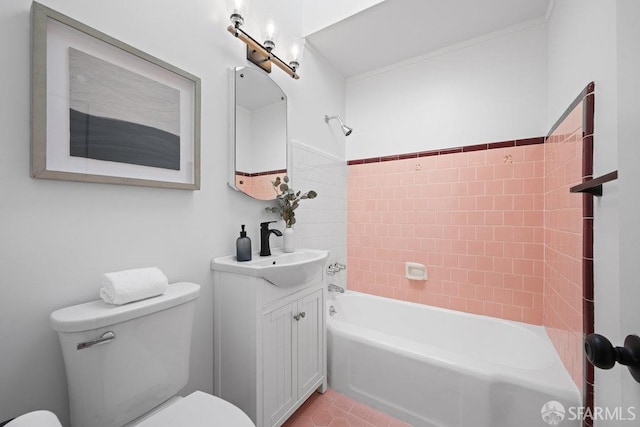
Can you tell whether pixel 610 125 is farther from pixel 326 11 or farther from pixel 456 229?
pixel 326 11

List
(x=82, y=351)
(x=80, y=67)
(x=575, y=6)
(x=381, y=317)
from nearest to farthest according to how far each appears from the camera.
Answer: (x=82, y=351), (x=80, y=67), (x=575, y=6), (x=381, y=317)

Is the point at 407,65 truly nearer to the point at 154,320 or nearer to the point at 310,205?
the point at 310,205

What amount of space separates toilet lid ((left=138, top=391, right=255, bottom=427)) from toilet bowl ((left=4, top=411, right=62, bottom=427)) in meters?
0.36

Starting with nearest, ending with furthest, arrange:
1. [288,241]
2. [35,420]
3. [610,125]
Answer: [35,420], [610,125], [288,241]

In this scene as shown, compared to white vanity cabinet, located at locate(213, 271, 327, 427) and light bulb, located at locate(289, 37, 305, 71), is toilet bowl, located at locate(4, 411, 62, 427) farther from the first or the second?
light bulb, located at locate(289, 37, 305, 71)

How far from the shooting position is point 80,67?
0.91m

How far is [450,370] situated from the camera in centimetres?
134

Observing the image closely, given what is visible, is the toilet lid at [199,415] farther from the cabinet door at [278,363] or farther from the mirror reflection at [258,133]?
the mirror reflection at [258,133]

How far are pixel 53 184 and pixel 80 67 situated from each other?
1.41 feet

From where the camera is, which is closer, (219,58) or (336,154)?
(219,58)

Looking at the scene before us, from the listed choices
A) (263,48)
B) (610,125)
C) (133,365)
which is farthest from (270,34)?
(133,365)

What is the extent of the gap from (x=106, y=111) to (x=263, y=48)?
3.09 feet

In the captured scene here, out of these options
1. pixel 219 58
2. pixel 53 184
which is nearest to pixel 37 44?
pixel 53 184

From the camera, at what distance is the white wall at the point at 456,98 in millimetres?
1819
